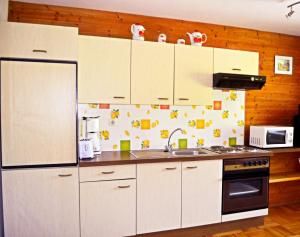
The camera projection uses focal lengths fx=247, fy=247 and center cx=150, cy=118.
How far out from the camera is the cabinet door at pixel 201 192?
2.57 m

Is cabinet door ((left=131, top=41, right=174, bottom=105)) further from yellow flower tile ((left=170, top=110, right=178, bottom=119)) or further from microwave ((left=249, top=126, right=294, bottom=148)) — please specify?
microwave ((left=249, top=126, right=294, bottom=148))

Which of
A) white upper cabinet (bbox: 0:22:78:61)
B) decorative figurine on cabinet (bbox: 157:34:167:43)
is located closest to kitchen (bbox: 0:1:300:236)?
white upper cabinet (bbox: 0:22:78:61)

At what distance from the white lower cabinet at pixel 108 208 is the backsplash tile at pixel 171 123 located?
0.60 meters

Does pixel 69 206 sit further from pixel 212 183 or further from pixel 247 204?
pixel 247 204

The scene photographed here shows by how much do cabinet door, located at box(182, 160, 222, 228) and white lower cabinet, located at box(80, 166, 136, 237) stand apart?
0.56 m

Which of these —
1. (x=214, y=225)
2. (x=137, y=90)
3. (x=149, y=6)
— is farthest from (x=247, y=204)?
(x=149, y=6)

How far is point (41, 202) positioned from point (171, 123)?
1.65 meters

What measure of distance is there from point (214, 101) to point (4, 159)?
2.43m

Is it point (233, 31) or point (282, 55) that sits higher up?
point (233, 31)

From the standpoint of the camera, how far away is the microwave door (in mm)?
3078

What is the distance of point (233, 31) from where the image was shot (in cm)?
330

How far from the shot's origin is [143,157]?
247 centimetres

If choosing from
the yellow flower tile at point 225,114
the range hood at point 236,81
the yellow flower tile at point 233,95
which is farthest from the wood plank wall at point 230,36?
the range hood at point 236,81

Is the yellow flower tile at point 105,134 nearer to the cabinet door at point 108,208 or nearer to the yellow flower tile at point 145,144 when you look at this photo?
the yellow flower tile at point 145,144
